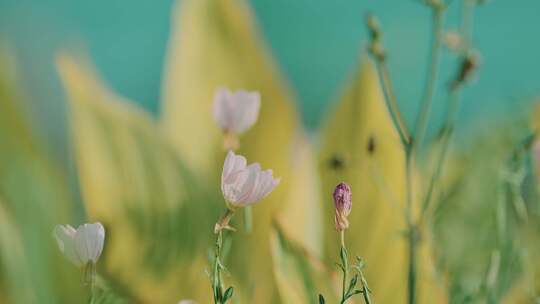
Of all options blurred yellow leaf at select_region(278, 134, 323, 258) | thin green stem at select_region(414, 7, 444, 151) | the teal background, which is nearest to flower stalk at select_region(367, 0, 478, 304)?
thin green stem at select_region(414, 7, 444, 151)

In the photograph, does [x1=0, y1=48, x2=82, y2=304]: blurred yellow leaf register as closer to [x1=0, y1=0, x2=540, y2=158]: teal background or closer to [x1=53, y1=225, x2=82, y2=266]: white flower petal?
[x1=53, y1=225, x2=82, y2=266]: white flower petal

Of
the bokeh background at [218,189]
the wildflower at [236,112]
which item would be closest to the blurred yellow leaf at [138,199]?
the bokeh background at [218,189]

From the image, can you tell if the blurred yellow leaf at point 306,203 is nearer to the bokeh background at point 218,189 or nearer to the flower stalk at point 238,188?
the bokeh background at point 218,189

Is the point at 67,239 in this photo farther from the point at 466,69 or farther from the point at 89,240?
the point at 466,69

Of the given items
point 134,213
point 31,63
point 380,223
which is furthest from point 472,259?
point 31,63

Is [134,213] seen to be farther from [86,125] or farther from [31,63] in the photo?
[31,63]

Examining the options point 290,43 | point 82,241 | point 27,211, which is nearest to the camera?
point 82,241

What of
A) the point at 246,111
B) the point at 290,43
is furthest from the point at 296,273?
the point at 290,43
